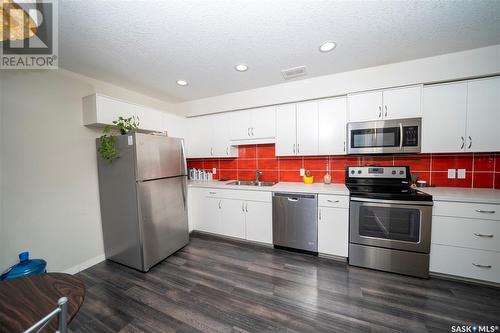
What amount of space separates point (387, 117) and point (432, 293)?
75.2 inches

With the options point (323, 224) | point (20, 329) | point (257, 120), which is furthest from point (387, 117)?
point (20, 329)

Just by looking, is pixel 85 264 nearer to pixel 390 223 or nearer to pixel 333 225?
pixel 333 225

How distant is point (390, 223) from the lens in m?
2.01

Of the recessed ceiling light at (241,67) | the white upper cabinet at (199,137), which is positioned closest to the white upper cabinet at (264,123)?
the recessed ceiling light at (241,67)

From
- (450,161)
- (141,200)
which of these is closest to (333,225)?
(450,161)

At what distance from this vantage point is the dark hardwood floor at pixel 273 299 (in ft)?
4.75

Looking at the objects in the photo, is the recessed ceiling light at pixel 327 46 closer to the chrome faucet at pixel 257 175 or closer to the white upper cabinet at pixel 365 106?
the white upper cabinet at pixel 365 106

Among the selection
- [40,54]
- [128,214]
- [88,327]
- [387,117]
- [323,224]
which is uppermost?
[40,54]

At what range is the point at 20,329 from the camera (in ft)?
2.14

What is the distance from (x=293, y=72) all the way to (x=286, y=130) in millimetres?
796

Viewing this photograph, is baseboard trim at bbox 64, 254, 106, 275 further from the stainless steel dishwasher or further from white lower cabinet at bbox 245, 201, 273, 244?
the stainless steel dishwasher

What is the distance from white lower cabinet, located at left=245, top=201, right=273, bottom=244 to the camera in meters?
2.59

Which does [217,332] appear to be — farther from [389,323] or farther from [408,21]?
[408,21]

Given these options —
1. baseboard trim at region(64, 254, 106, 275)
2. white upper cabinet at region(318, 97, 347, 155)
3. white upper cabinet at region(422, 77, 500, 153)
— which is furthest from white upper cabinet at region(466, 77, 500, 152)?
baseboard trim at region(64, 254, 106, 275)
